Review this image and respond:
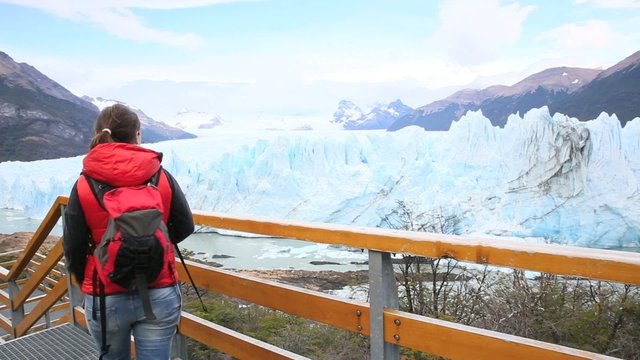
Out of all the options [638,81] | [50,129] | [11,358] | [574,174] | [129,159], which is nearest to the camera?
[129,159]

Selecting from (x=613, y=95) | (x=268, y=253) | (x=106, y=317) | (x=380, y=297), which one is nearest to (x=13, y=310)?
(x=106, y=317)

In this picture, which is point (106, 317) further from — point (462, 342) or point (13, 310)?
point (13, 310)

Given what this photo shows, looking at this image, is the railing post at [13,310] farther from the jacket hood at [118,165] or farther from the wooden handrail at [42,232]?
the jacket hood at [118,165]

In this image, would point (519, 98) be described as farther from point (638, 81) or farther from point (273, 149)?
point (273, 149)

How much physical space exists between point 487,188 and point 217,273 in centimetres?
1875

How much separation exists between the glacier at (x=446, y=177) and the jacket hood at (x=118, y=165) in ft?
50.6

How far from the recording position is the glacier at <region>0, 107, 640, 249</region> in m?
17.8

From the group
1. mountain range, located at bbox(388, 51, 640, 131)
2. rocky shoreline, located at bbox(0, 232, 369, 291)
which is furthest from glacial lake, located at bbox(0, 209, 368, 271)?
mountain range, located at bbox(388, 51, 640, 131)

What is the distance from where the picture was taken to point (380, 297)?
1.36 m

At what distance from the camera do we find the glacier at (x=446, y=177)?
699 inches

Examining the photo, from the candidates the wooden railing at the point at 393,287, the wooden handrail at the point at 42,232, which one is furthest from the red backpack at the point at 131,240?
the wooden handrail at the point at 42,232

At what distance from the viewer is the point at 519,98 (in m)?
33.7

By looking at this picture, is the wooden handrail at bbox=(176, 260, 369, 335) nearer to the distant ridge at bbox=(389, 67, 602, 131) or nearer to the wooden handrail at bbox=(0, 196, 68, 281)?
the wooden handrail at bbox=(0, 196, 68, 281)

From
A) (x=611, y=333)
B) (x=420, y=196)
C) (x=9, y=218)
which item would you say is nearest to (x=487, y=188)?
(x=420, y=196)
